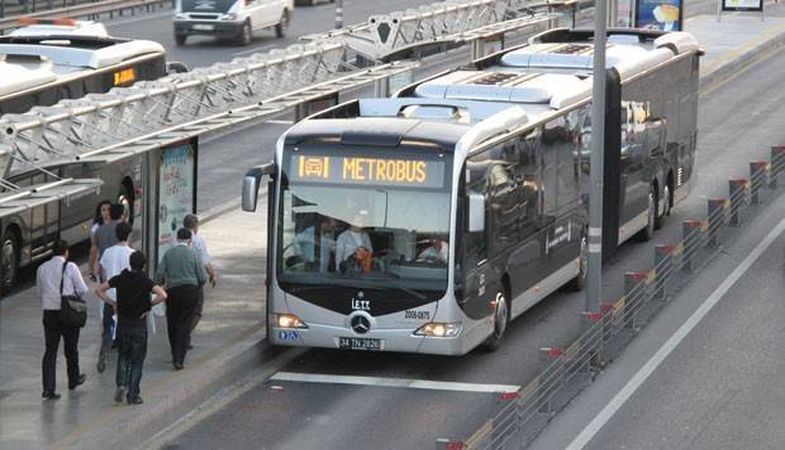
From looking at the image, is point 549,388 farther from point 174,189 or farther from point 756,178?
point 756,178

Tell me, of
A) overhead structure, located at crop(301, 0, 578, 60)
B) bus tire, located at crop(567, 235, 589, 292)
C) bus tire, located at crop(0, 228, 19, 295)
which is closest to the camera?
bus tire, located at crop(0, 228, 19, 295)

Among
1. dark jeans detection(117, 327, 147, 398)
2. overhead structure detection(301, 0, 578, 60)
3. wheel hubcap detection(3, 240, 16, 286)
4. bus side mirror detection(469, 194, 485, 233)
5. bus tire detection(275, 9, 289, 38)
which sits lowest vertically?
bus tire detection(275, 9, 289, 38)

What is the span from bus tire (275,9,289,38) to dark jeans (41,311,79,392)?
40.5m

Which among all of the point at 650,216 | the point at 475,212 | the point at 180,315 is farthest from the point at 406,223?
the point at 650,216

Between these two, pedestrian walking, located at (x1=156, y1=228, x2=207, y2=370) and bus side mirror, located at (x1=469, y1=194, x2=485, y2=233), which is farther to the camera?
bus side mirror, located at (x1=469, y1=194, x2=485, y2=233)

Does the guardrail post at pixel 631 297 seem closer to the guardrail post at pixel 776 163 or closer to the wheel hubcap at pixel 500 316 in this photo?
the wheel hubcap at pixel 500 316

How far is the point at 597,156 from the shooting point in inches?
926

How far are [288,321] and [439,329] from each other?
166cm

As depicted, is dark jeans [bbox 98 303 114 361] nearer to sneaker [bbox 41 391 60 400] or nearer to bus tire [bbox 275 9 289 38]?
sneaker [bbox 41 391 60 400]

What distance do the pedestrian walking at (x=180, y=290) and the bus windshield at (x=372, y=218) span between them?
1254 mm

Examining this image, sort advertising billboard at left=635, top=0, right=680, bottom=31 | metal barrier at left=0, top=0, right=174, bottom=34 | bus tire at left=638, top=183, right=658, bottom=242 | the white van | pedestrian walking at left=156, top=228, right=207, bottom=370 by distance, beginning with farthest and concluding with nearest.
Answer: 1. the white van
2. metal barrier at left=0, top=0, right=174, bottom=34
3. advertising billboard at left=635, top=0, right=680, bottom=31
4. bus tire at left=638, top=183, right=658, bottom=242
5. pedestrian walking at left=156, top=228, right=207, bottom=370

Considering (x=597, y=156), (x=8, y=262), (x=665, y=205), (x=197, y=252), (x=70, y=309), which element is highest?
(x=597, y=156)

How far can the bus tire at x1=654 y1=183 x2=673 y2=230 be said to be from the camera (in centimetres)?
3167

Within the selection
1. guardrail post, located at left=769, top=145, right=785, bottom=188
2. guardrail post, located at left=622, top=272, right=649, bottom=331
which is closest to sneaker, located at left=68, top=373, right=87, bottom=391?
guardrail post, located at left=622, top=272, right=649, bottom=331
